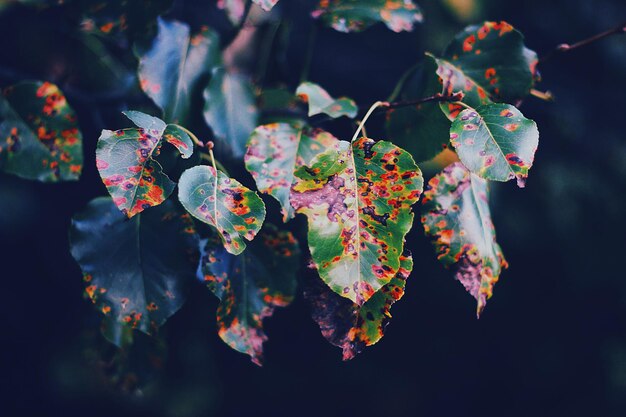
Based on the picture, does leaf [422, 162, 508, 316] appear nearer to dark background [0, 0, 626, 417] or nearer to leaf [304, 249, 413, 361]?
leaf [304, 249, 413, 361]

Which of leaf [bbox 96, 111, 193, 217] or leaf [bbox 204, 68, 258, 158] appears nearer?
leaf [bbox 96, 111, 193, 217]

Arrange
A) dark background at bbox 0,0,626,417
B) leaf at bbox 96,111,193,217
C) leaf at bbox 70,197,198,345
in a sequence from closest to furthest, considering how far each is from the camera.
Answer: leaf at bbox 96,111,193,217 → leaf at bbox 70,197,198,345 → dark background at bbox 0,0,626,417

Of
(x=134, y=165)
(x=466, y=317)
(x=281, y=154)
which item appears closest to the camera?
(x=134, y=165)

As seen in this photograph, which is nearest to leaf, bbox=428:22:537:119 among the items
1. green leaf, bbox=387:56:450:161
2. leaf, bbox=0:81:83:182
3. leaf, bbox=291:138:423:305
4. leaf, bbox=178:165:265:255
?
green leaf, bbox=387:56:450:161

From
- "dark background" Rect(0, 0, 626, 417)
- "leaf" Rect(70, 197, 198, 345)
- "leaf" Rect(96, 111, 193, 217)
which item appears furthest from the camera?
"dark background" Rect(0, 0, 626, 417)

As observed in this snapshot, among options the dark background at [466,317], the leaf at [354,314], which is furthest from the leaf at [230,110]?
the dark background at [466,317]

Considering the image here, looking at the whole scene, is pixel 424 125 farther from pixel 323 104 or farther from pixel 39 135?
pixel 39 135

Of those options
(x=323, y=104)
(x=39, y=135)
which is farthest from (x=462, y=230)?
(x=39, y=135)

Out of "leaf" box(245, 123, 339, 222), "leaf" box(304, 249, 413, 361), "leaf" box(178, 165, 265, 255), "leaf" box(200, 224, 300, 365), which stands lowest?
"leaf" box(200, 224, 300, 365)
